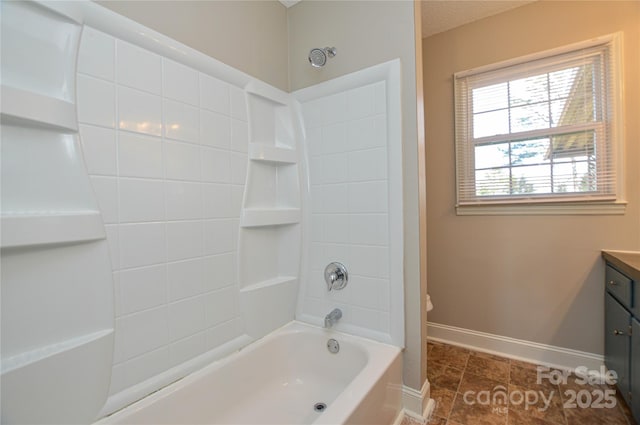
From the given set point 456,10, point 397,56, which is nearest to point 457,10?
point 456,10

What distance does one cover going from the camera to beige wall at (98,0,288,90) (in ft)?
3.84

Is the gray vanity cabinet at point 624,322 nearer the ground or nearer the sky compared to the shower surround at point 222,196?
nearer the ground

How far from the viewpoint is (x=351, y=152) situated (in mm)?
1615

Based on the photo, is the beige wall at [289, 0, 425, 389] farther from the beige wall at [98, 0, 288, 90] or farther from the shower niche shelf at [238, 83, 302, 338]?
the shower niche shelf at [238, 83, 302, 338]

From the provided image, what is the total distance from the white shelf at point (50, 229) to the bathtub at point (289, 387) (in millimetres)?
680

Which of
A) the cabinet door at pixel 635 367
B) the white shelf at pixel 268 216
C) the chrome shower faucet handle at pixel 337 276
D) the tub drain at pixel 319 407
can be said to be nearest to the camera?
the cabinet door at pixel 635 367

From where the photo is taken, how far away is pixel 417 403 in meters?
1.47

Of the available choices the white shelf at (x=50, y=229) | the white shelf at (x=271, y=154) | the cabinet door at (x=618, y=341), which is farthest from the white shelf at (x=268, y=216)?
the cabinet door at (x=618, y=341)

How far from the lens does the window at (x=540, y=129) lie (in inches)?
68.7

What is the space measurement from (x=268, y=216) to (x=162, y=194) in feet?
1.95

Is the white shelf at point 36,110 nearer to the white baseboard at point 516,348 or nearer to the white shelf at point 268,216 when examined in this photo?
the white shelf at point 268,216

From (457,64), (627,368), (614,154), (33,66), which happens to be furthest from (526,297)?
(33,66)

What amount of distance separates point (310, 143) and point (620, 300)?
2.05 metres

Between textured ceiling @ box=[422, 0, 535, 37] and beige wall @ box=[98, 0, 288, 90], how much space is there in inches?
44.0
